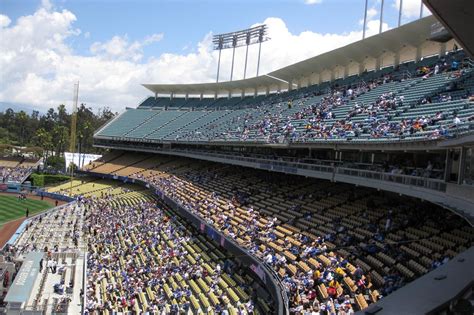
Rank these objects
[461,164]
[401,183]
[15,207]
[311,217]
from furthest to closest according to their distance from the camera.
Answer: [15,207]
[311,217]
[401,183]
[461,164]

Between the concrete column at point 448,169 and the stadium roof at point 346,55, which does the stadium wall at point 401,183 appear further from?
the stadium roof at point 346,55

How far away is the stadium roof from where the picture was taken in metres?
27.8

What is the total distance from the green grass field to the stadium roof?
22.9 meters

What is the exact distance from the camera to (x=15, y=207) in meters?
43.2

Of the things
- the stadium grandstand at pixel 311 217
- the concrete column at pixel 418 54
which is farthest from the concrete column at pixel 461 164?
the concrete column at pixel 418 54

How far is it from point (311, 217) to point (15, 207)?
31991mm

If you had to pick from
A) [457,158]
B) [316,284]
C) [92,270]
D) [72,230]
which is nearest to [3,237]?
[72,230]

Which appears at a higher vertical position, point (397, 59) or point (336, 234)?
A: point (397, 59)

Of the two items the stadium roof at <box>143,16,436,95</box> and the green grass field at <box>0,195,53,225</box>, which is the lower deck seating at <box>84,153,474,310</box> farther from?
the green grass field at <box>0,195,53,225</box>

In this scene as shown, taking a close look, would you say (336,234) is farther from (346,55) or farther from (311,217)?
(346,55)

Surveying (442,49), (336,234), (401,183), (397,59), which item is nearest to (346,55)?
(397,59)

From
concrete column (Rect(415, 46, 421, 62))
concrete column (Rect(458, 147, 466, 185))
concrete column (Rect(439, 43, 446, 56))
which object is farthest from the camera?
concrete column (Rect(415, 46, 421, 62))

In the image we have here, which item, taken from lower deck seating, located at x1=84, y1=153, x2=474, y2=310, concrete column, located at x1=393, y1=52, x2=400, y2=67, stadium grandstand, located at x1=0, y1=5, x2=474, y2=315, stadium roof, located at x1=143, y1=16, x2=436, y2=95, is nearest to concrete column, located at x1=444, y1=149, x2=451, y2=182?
stadium grandstand, located at x1=0, y1=5, x2=474, y2=315

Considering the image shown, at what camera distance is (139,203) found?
124 ft
